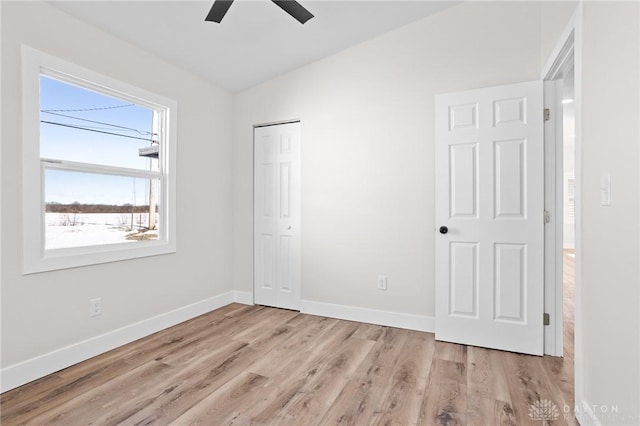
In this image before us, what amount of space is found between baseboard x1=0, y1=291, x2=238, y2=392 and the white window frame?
0.59 m

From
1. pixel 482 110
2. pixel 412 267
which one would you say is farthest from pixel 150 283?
pixel 482 110

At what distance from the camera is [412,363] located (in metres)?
2.41

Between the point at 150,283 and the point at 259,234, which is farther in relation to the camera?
the point at 259,234

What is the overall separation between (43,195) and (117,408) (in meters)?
1.49

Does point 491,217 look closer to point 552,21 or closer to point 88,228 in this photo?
point 552,21

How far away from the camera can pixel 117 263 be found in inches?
107

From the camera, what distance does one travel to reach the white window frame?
7.02 ft

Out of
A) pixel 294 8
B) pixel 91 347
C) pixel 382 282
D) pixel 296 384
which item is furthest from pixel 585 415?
pixel 91 347

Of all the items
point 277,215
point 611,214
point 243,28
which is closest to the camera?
point 611,214

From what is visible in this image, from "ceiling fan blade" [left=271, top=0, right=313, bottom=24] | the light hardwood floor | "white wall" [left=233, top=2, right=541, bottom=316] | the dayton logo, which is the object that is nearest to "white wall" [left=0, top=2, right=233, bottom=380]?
the light hardwood floor

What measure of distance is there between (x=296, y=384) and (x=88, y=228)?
1.98 meters

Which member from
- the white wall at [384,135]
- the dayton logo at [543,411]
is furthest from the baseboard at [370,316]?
the dayton logo at [543,411]

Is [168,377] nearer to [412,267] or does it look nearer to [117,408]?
[117,408]

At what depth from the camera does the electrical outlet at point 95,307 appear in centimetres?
251
